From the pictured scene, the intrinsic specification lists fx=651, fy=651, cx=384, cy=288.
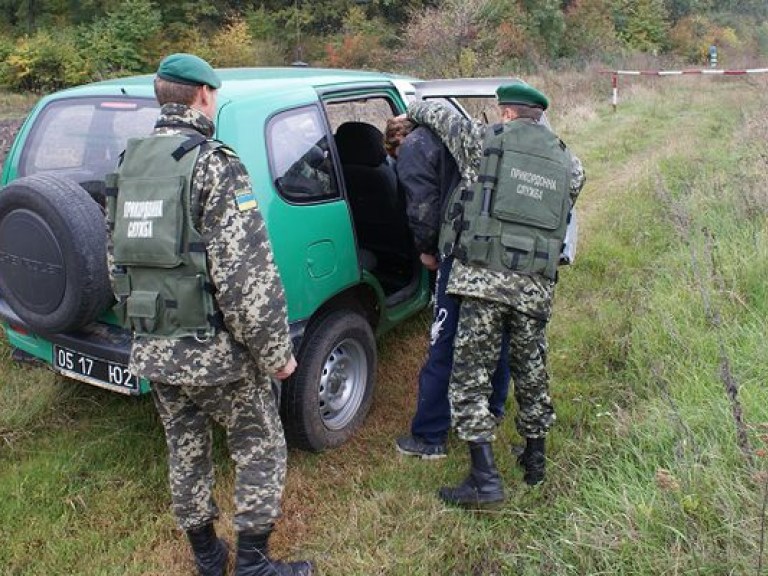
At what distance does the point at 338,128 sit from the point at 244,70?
2.22ft

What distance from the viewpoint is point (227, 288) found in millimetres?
2146

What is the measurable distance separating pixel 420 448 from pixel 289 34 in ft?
148

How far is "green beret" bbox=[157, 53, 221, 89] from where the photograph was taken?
217 cm

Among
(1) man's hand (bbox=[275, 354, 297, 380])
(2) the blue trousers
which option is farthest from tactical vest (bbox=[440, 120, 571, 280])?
(1) man's hand (bbox=[275, 354, 297, 380])

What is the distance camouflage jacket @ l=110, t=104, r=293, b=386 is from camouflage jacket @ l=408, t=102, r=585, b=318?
0.91 meters

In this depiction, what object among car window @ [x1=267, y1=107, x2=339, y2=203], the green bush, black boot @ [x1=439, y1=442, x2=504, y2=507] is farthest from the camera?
the green bush

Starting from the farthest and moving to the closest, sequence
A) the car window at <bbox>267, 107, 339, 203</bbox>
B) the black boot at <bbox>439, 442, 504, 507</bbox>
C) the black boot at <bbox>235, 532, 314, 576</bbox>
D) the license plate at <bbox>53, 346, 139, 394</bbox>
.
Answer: the car window at <bbox>267, 107, 339, 203</bbox>
the black boot at <bbox>439, 442, 504, 507</bbox>
the license plate at <bbox>53, 346, 139, 394</bbox>
the black boot at <bbox>235, 532, 314, 576</bbox>

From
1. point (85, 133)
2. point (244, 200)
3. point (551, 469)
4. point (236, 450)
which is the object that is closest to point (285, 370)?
point (236, 450)

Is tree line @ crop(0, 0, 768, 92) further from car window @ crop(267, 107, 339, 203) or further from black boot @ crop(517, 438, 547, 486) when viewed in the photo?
black boot @ crop(517, 438, 547, 486)

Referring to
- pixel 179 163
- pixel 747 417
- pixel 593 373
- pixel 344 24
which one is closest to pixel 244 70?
pixel 179 163

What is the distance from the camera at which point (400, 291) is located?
13.8ft

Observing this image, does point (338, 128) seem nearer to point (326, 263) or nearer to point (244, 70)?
point (244, 70)

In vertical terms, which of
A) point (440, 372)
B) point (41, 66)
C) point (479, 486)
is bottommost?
point (479, 486)

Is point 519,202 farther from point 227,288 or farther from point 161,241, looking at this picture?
point 161,241
